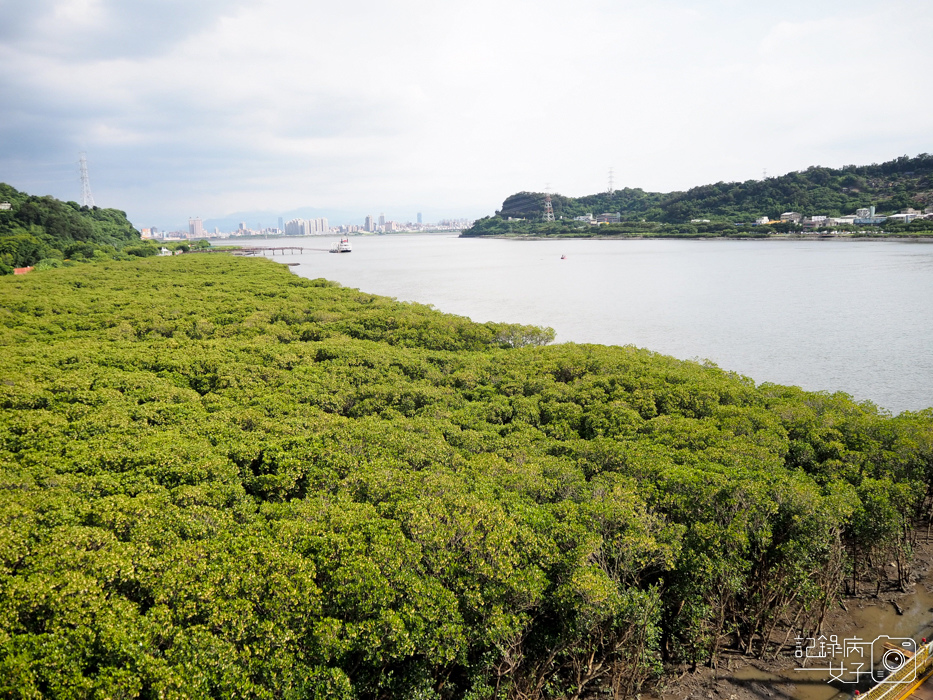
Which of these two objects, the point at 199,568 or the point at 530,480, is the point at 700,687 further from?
the point at 199,568

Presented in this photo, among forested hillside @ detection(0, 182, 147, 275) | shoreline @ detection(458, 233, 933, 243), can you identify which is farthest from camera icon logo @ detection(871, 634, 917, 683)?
shoreline @ detection(458, 233, 933, 243)

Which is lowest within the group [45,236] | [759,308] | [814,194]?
[759,308]

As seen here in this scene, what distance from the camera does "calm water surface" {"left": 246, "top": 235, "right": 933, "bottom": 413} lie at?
1129 inches

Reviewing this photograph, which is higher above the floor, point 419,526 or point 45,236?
point 45,236

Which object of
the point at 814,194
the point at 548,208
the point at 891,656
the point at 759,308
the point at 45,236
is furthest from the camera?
the point at 548,208

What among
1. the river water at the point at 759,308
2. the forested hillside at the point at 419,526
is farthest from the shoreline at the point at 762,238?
the forested hillside at the point at 419,526

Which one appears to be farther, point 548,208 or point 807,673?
point 548,208

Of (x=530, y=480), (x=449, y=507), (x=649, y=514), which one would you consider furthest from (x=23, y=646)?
(x=649, y=514)

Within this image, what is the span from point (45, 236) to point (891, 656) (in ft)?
296

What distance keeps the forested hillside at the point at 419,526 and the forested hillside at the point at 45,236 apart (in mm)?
52862

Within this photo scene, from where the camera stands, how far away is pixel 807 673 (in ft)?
34.1

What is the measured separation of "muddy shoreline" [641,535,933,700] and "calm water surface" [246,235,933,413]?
13.1 meters

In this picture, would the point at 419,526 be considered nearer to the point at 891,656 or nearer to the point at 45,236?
the point at 891,656

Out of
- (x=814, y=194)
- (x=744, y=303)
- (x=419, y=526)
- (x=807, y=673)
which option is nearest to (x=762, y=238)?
(x=814, y=194)
